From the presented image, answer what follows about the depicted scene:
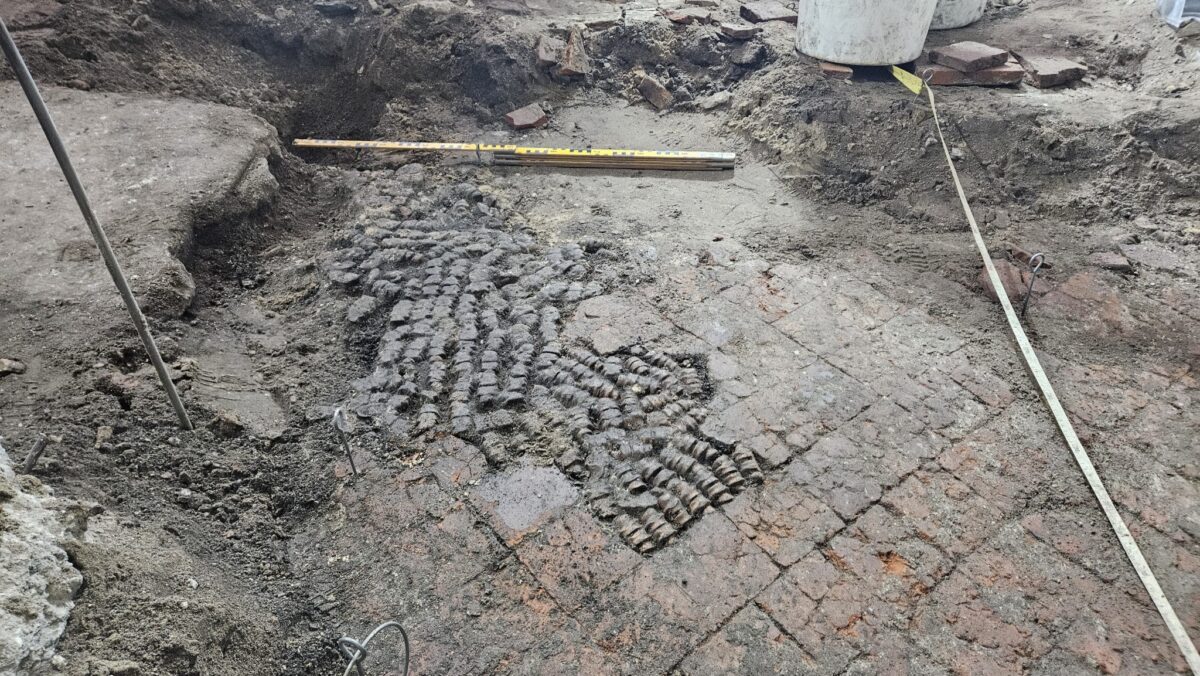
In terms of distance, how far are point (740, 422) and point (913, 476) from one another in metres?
0.95

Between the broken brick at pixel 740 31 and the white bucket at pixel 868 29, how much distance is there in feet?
3.51

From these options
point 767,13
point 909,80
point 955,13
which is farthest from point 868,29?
point 767,13

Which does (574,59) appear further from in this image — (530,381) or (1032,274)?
(1032,274)

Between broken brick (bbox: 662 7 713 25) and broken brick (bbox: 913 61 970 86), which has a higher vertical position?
broken brick (bbox: 913 61 970 86)

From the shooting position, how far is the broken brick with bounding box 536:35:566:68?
7793mm

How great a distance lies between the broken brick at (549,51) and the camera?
25.6ft

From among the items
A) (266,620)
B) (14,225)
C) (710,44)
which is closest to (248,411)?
(266,620)

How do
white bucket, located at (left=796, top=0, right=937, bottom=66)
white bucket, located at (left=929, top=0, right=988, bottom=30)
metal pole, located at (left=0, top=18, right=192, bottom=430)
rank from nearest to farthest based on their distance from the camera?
metal pole, located at (left=0, top=18, right=192, bottom=430) → white bucket, located at (left=796, top=0, right=937, bottom=66) → white bucket, located at (left=929, top=0, right=988, bottom=30)

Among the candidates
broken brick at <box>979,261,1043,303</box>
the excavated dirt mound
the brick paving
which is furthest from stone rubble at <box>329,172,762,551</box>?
broken brick at <box>979,261,1043,303</box>

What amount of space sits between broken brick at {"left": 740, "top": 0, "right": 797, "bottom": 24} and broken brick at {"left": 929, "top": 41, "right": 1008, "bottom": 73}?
224 cm

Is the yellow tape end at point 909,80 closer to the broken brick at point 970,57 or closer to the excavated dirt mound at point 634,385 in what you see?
the excavated dirt mound at point 634,385

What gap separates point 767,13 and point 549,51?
111 inches

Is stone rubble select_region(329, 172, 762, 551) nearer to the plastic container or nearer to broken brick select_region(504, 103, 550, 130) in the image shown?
broken brick select_region(504, 103, 550, 130)

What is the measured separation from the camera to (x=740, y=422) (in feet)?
12.9
